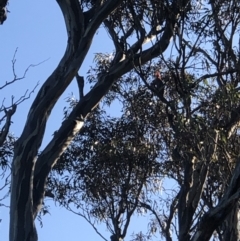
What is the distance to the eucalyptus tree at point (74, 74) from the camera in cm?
638

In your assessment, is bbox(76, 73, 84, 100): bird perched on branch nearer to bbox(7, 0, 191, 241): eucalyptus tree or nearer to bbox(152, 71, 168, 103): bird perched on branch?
bbox(7, 0, 191, 241): eucalyptus tree

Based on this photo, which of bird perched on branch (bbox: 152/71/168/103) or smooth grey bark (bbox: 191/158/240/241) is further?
bird perched on branch (bbox: 152/71/168/103)

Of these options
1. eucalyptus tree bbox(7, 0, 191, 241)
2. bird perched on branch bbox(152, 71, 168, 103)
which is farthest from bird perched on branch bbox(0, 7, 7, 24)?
bird perched on branch bbox(152, 71, 168, 103)

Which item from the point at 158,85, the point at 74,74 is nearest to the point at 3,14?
the point at 74,74

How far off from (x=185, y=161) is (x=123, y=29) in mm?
1864

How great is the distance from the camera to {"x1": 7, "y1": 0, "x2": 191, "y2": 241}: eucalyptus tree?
6379mm

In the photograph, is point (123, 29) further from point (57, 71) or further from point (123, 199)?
point (123, 199)

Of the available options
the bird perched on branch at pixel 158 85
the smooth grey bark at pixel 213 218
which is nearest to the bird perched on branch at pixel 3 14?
the bird perched on branch at pixel 158 85

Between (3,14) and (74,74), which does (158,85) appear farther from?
(3,14)

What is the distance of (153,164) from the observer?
348 inches

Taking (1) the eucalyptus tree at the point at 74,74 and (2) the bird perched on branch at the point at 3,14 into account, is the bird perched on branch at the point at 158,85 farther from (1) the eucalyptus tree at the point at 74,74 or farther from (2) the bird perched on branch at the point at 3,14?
(2) the bird perched on branch at the point at 3,14

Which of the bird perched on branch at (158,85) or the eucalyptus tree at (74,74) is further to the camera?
the bird perched on branch at (158,85)

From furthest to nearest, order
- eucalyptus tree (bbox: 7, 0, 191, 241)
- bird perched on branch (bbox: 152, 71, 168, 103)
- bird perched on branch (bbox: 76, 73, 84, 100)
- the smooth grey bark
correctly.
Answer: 1. bird perched on branch (bbox: 76, 73, 84, 100)
2. bird perched on branch (bbox: 152, 71, 168, 103)
3. eucalyptus tree (bbox: 7, 0, 191, 241)
4. the smooth grey bark

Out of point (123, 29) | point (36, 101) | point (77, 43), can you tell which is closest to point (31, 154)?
point (36, 101)
